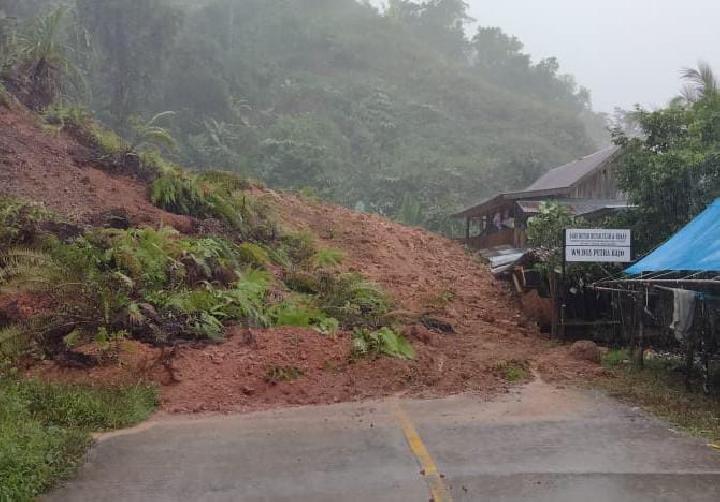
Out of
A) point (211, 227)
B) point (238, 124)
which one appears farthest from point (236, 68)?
point (211, 227)

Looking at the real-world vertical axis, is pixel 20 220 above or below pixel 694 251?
above

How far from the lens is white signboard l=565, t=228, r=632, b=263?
10.7 m

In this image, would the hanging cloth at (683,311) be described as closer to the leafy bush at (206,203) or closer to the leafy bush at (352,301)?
the leafy bush at (352,301)

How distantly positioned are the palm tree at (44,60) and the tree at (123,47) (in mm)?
13683

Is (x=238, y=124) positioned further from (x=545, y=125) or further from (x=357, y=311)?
(x=357, y=311)

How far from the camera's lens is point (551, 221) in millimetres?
14609

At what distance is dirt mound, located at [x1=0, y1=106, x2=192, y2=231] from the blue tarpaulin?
8.62 metres

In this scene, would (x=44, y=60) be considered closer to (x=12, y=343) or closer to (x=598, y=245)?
(x=12, y=343)

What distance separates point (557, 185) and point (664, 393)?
16.1m

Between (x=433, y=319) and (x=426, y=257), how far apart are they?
8014 millimetres

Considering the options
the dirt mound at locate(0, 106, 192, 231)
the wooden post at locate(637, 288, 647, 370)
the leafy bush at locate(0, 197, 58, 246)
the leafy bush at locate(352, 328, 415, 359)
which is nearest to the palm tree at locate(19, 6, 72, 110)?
the dirt mound at locate(0, 106, 192, 231)

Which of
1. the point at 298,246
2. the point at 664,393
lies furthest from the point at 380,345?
the point at 298,246

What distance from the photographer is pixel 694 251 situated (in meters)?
8.28

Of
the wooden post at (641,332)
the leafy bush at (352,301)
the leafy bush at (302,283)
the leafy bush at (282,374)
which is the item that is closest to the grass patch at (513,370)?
the wooden post at (641,332)
